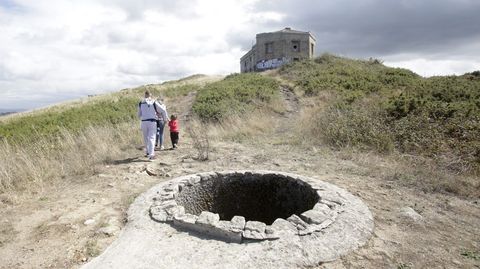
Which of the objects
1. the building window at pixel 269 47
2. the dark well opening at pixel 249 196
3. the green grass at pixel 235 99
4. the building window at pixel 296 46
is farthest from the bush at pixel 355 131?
the building window at pixel 269 47

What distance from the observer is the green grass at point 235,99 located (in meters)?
13.1

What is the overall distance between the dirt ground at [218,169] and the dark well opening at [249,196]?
25.5 inches

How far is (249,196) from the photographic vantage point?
615 centimetres

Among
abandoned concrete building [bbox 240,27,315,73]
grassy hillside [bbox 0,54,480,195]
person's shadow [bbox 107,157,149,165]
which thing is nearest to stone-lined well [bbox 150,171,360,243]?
person's shadow [bbox 107,157,149,165]

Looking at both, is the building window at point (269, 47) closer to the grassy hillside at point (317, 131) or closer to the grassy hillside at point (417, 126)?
the grassy hillside at point (317, 131)

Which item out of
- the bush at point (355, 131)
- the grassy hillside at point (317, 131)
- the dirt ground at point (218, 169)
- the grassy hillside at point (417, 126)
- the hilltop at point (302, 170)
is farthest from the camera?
the bush at point (355, 131)

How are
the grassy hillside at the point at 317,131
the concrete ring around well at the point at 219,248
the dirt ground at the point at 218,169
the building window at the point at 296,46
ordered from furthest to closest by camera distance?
the building window at the point at 296,46 < the grassy hillside at the point at 317,131 < the dirt ground at the point at 218,169 < the concrete ring around well at the point at 219,248

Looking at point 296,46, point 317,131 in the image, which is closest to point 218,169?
point 317,131

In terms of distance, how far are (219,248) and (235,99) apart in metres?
12.6

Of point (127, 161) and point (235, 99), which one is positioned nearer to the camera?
point (127, 161)

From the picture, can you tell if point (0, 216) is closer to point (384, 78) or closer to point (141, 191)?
point (141, 191)

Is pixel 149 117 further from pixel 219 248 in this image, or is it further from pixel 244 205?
pixel 219 248

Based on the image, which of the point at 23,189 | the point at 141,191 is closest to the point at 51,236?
the point at 141,191

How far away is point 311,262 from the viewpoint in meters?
3.32
